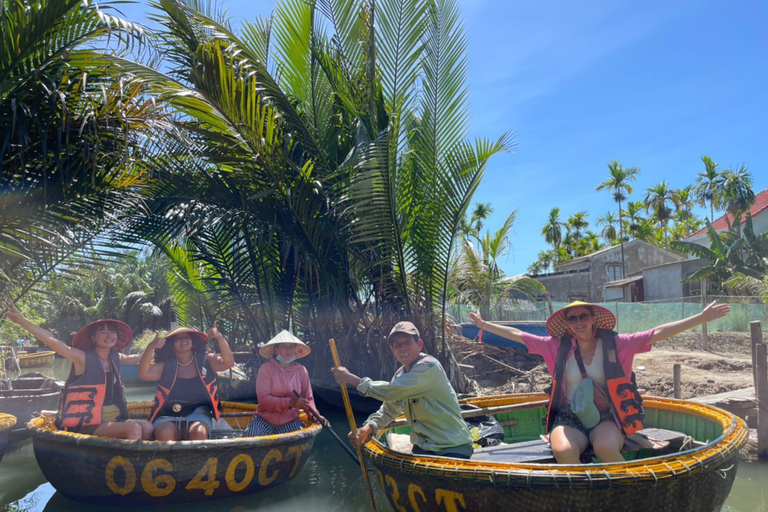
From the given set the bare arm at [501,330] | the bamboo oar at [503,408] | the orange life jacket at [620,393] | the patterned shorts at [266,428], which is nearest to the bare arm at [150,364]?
the patterned shorts at [266,428]

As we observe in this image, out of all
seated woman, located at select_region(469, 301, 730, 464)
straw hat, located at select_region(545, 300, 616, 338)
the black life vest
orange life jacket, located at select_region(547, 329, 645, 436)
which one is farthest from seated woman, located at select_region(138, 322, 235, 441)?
orange life jacket, located at select_region(547, 329, 645, 436)

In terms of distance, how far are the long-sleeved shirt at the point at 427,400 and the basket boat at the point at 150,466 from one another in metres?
1.96

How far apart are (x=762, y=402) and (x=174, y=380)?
22.3 feet

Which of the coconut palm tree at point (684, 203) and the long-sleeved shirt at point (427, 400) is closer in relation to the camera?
the long-sleeved shirt at point (427, 400)

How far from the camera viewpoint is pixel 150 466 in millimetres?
5113

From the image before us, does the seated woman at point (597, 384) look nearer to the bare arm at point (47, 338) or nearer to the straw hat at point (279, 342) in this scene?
the straw hat at point (279, 342)

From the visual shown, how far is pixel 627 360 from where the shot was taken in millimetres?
4055

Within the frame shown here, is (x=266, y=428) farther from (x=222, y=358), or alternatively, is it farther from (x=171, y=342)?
(x=171, y=342)

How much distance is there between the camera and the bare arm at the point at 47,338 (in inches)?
191

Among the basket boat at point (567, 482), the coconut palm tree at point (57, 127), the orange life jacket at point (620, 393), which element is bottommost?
the basket boat at point (567, 482)

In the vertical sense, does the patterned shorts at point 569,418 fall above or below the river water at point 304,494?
above

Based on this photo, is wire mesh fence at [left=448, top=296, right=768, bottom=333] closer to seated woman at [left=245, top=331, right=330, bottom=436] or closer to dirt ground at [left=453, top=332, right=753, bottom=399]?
dirt ground at [left=453, top=332, right=753, bottom=399]

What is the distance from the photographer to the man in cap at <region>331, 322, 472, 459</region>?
3959 millimetres

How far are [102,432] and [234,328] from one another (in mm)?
7906
